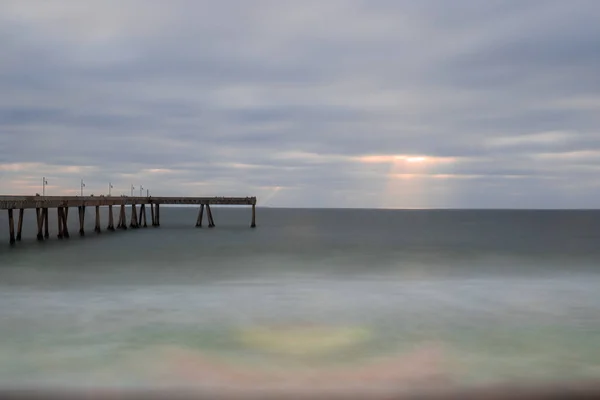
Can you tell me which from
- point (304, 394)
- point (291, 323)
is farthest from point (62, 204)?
point (304, 394)

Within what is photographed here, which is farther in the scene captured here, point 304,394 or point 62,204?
point 62,204

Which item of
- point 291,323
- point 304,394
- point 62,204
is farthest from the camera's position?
point 62,204

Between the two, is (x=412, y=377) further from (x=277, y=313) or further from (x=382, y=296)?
(x=382, y=296)

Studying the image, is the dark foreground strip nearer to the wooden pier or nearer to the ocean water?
the ocean water

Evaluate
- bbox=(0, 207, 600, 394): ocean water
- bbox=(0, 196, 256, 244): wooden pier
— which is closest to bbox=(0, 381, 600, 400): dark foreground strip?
bbox=(0, 207, 600, 394): ocean water

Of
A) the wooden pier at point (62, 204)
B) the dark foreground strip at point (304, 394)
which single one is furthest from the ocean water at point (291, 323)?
the wooden pier at point (62, 204)

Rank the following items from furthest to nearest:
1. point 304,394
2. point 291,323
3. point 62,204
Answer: point 62,204 → point 291,323 → point 304,394

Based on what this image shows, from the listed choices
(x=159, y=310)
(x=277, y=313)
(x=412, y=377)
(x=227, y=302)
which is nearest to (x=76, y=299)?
(x=159, y=310)

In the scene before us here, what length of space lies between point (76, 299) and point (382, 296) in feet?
36.8

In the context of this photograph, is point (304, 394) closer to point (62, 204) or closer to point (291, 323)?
point (291, 323)

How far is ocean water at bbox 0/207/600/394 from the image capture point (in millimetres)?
12203

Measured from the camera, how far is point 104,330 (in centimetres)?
1633

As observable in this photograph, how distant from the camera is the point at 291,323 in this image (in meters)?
17.6

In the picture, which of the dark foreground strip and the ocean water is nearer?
the dark foreground strip
